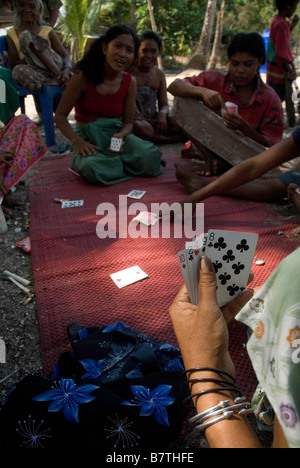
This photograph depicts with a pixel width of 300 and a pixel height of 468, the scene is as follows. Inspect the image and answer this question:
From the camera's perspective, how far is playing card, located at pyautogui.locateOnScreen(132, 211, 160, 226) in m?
2.76

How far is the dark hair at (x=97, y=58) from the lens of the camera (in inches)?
135

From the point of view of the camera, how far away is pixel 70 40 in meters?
11.0

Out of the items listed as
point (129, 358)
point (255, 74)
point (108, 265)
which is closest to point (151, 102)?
point (255, 74)

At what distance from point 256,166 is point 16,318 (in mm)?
1776

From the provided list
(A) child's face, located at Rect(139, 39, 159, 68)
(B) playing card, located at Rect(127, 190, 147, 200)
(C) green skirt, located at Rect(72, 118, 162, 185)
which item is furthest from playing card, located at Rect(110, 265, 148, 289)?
(A) child's face, located at Rect(139, 39, 159, 68)

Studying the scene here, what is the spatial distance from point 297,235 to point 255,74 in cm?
185

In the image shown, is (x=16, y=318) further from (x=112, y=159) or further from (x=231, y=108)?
(x=231, y=108)

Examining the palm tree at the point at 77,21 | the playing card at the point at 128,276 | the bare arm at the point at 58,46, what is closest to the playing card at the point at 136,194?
the playing card at the point at 128,276

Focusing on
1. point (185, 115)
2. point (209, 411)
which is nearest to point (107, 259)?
point (209, 411)

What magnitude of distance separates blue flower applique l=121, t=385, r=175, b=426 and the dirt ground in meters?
0.44

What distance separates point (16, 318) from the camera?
1.89 m

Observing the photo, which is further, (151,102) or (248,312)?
(151,102)

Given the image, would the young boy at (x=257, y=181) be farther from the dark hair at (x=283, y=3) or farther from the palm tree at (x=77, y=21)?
the palm tree at (x=77, y=21)

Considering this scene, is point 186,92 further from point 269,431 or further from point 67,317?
point 269,431
